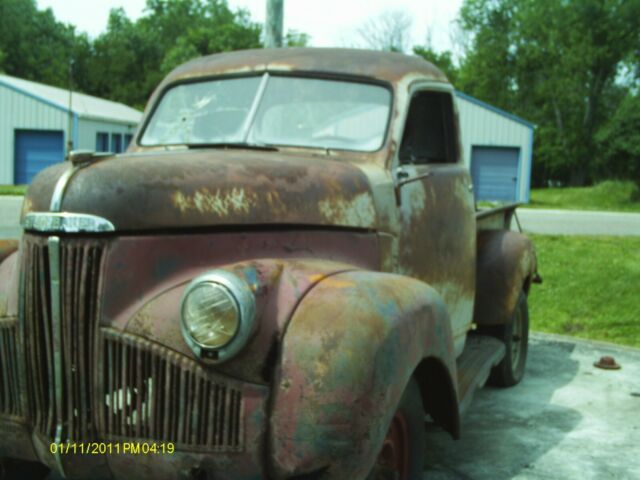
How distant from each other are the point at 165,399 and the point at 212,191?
76 cm

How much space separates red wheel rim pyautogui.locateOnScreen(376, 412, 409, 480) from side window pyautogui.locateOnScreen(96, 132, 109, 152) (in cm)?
2964

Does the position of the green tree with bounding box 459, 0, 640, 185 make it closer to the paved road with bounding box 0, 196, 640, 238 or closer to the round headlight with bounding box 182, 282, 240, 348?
the paved road with bounding box 0, 196, 640, 238

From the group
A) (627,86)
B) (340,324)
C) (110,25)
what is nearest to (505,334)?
(340,324)

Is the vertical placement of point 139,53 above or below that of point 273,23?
above

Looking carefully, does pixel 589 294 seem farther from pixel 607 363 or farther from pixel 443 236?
pixel 443 236

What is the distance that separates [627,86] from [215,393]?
54108 mm

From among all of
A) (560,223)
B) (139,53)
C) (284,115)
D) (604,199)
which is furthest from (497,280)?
(139,53)

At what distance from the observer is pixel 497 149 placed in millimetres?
30344

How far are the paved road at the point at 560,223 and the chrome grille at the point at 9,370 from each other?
32.6 ft

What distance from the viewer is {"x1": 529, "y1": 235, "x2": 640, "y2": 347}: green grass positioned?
8.04m

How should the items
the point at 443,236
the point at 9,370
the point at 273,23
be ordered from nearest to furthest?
Answer: the point at 9,370
the point at 443,236
the point at 273,23

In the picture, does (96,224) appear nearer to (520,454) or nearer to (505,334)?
(520,454)

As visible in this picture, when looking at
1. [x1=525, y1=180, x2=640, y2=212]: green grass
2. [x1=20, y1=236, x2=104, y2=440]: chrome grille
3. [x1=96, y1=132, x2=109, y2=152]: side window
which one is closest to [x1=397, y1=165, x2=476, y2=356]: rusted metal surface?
[x1=20, y1=236, x2=104, y2=440]: chrome grille

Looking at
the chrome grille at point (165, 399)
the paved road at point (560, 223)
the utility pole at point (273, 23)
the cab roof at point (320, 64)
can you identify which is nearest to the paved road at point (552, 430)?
the chrome grille at point (165, 399)
